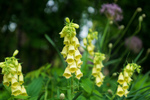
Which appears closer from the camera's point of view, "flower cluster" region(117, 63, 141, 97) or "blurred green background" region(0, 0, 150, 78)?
"flower cluster" region(117, 63, 141, 97)

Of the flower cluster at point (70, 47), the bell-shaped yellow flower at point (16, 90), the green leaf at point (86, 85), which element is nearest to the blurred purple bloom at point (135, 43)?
the green leaf at point (86, 85)

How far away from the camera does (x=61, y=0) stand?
228 inches

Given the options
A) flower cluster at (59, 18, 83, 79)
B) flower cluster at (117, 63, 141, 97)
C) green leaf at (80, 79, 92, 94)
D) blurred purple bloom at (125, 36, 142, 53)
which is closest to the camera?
flower cluster at (59, 18, 83, 79)

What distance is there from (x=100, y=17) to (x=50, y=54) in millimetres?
3856

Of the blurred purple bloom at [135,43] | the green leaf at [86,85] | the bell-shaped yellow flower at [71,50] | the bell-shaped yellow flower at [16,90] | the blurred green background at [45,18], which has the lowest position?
the bell-shaped yellow flower at [16,90]

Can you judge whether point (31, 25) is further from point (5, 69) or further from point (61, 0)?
point (5, 69)

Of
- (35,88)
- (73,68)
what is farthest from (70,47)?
(35,88)

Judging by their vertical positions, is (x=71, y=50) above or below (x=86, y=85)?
above

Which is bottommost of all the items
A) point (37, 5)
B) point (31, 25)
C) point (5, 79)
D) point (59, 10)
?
point (5, 79)

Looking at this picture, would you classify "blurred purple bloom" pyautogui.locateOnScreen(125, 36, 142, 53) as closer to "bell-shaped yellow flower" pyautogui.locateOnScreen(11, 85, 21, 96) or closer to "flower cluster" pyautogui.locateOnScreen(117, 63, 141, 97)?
"flower cluster" pyautogui.locateOnScreen(117, 63, 141, 97)

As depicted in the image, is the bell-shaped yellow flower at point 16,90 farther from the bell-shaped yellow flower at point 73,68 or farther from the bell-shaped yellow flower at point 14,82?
the bell-shaped yellow flower at point 73,68

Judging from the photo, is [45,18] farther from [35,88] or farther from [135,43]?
[35,88]

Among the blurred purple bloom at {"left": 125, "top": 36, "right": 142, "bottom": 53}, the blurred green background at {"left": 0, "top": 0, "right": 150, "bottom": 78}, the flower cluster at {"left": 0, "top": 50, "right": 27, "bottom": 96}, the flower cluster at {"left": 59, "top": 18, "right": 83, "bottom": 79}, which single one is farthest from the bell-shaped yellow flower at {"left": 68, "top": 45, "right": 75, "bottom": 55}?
the blurred purple bloom at {"left": 125, "top": 36, "right": 142, "bottom": 53}

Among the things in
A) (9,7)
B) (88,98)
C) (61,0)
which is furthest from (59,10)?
(88,98)
